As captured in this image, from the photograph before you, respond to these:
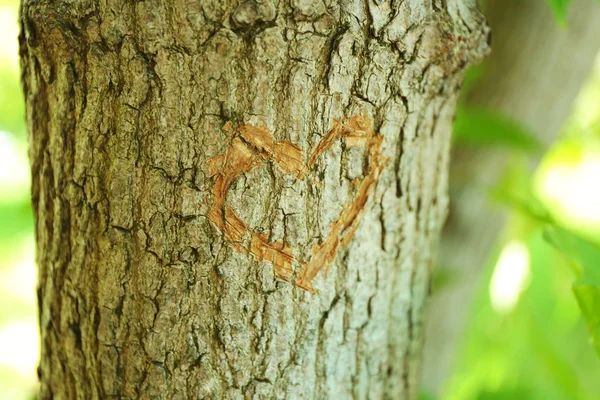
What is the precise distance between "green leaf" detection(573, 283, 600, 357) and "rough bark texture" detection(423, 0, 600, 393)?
0.60m

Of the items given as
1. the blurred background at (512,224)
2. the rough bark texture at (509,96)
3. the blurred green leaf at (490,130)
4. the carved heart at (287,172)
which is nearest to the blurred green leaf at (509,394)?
the blurred background at (512,224)

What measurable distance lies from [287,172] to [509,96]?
777 mm

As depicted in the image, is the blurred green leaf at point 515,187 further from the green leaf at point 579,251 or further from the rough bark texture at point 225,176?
the rough bark texture at point 225,176

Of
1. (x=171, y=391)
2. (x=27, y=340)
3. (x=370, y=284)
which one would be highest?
(x=27, y=340)

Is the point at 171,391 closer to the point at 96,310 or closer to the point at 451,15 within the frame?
the point at 96,310

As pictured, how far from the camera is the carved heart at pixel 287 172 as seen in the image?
1.75 ft

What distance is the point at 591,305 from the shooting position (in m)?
0.60

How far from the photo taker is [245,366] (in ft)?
1.91

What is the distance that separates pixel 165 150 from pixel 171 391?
9.6 inches

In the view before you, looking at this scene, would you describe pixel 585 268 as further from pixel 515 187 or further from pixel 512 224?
pixel 512 224

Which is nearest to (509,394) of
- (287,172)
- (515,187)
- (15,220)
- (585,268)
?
(515,187)

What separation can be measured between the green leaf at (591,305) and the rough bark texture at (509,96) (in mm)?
595

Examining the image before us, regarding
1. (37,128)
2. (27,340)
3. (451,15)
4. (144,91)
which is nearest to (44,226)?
(37,128)

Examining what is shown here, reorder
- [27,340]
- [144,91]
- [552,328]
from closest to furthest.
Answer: [144,91]
[552,328]
[27,340]
